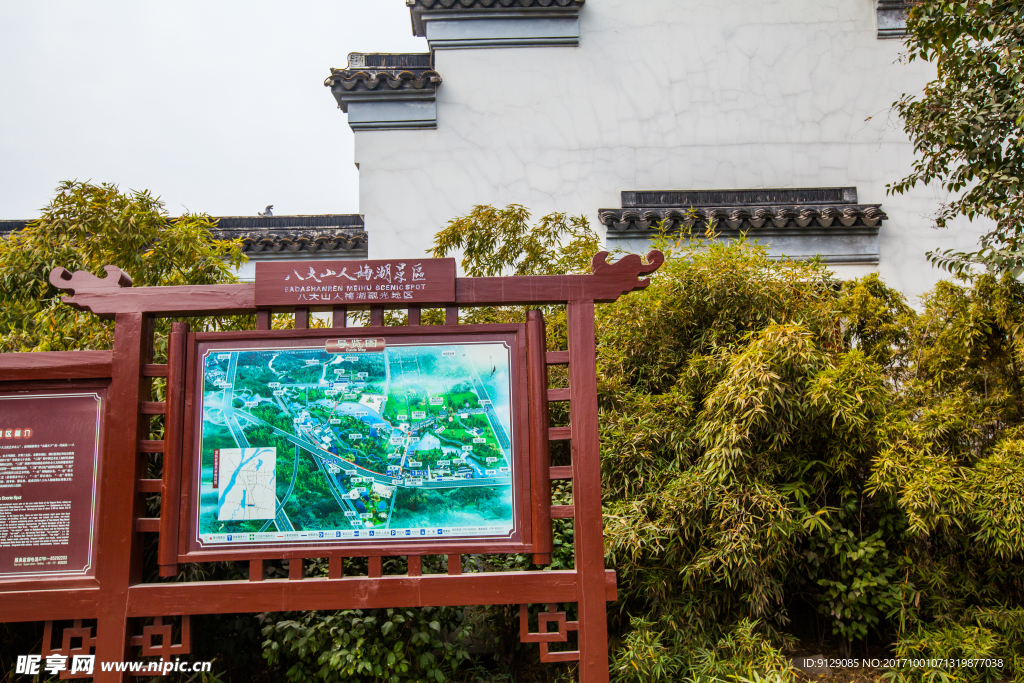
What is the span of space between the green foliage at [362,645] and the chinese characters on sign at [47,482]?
1.20 metres

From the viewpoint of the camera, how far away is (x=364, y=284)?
144 inches

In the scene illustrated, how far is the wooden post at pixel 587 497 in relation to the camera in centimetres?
350

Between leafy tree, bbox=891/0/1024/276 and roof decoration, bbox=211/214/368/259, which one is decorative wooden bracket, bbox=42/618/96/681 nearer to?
roof decoration, bbox=211/214/368/259

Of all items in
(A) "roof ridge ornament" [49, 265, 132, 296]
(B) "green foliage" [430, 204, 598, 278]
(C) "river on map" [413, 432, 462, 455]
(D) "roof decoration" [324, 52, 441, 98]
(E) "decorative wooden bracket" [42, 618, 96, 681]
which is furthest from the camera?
(D) "roof decoration" [324, 52, 441, 98]

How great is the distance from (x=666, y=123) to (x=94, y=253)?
242 inches

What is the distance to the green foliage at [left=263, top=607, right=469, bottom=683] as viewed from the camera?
Result: 390cm

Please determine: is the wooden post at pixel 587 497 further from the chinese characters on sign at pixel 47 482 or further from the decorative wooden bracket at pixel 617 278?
the chinese characters on sign at pixel 47 482

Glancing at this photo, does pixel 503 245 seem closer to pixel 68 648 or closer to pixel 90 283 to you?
pixel 90 283

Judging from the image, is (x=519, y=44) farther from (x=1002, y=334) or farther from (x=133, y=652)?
(x=133, y=652)

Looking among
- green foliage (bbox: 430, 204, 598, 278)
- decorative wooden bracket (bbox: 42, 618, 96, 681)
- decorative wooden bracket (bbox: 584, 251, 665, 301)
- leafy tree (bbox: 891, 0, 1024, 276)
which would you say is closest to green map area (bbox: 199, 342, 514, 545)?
decorative wooden bracket (bbox: 584, 251, 665, 301)

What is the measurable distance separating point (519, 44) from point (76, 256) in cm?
542

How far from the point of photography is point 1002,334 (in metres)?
4.89

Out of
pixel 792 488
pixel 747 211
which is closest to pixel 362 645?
pixel 792 488

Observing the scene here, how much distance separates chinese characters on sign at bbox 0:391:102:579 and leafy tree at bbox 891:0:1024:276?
5.79 metres
